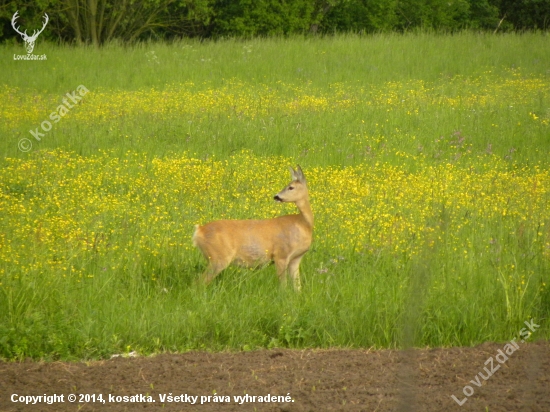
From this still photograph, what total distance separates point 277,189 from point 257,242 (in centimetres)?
396

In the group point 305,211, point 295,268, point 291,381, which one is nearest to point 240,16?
point 305,211

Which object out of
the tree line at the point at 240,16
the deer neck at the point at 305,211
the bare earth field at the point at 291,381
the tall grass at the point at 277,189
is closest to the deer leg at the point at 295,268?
the tall grass at the point at 277,189

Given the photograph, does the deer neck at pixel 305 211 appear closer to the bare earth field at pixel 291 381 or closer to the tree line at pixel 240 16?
the bare earth field at pixel 291 381

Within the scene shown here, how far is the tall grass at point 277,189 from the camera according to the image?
23.9 ft

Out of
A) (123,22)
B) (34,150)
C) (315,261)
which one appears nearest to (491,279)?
(315,261)

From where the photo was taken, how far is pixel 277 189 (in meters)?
12.3

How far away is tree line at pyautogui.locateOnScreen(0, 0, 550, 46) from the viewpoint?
3247 cm

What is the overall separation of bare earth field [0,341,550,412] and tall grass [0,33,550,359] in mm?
526

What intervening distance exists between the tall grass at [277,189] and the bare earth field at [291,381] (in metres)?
0.53

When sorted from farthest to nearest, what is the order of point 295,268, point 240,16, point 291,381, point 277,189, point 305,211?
point 240,16, point 277,189, point 305,211, point 295,268, point 291,381

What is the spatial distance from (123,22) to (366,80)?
1498 centimetres

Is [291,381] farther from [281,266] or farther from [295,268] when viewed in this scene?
[295,268]

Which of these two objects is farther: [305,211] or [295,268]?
[305,211]

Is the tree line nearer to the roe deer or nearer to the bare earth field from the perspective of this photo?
the roe deer
